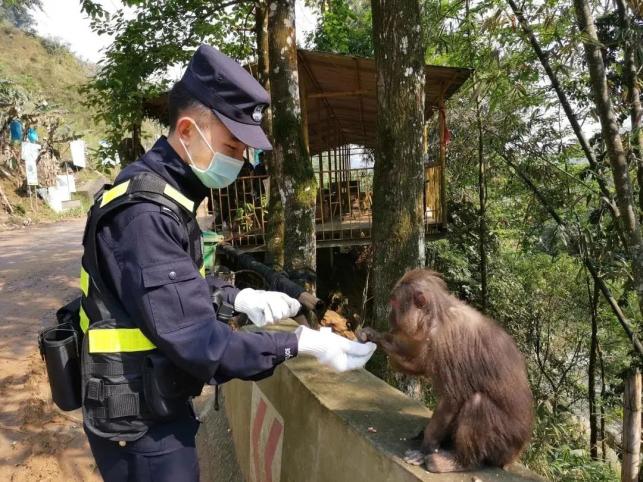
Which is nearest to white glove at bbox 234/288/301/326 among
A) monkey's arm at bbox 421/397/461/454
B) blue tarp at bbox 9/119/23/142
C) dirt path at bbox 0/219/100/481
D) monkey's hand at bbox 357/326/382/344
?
monkey's hand at bbox 357/326/382/344

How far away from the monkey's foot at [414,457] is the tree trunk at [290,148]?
→ 265 centimetres

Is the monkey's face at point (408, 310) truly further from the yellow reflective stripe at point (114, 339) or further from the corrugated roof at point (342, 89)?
the corrugated roof at point (342, 89)

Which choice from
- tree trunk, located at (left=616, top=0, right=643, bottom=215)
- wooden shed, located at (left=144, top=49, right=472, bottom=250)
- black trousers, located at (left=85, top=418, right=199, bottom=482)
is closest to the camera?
black trousers, located at (left=85, top=418, right=199, bottom=482)

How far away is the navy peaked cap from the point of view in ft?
5.12

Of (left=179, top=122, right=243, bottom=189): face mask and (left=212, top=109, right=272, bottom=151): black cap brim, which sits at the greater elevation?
(left=212, top=109, right=272, bottom=151): black cap brim

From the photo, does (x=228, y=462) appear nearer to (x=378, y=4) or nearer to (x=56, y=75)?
(x=378, y=4)

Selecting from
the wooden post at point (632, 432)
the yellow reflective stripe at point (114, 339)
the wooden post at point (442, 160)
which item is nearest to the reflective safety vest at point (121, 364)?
the yellow reflective stripe at point (114, 339)

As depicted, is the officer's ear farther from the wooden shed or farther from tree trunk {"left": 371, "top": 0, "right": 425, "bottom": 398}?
the wooden shed

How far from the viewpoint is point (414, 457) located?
1661 mm

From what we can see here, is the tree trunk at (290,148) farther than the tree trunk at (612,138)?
No

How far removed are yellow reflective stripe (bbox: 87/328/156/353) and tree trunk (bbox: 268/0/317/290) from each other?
2.73 m

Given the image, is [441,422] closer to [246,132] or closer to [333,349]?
[333,349]

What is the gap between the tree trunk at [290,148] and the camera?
4.32 meters

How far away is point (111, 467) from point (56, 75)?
41908 mm
